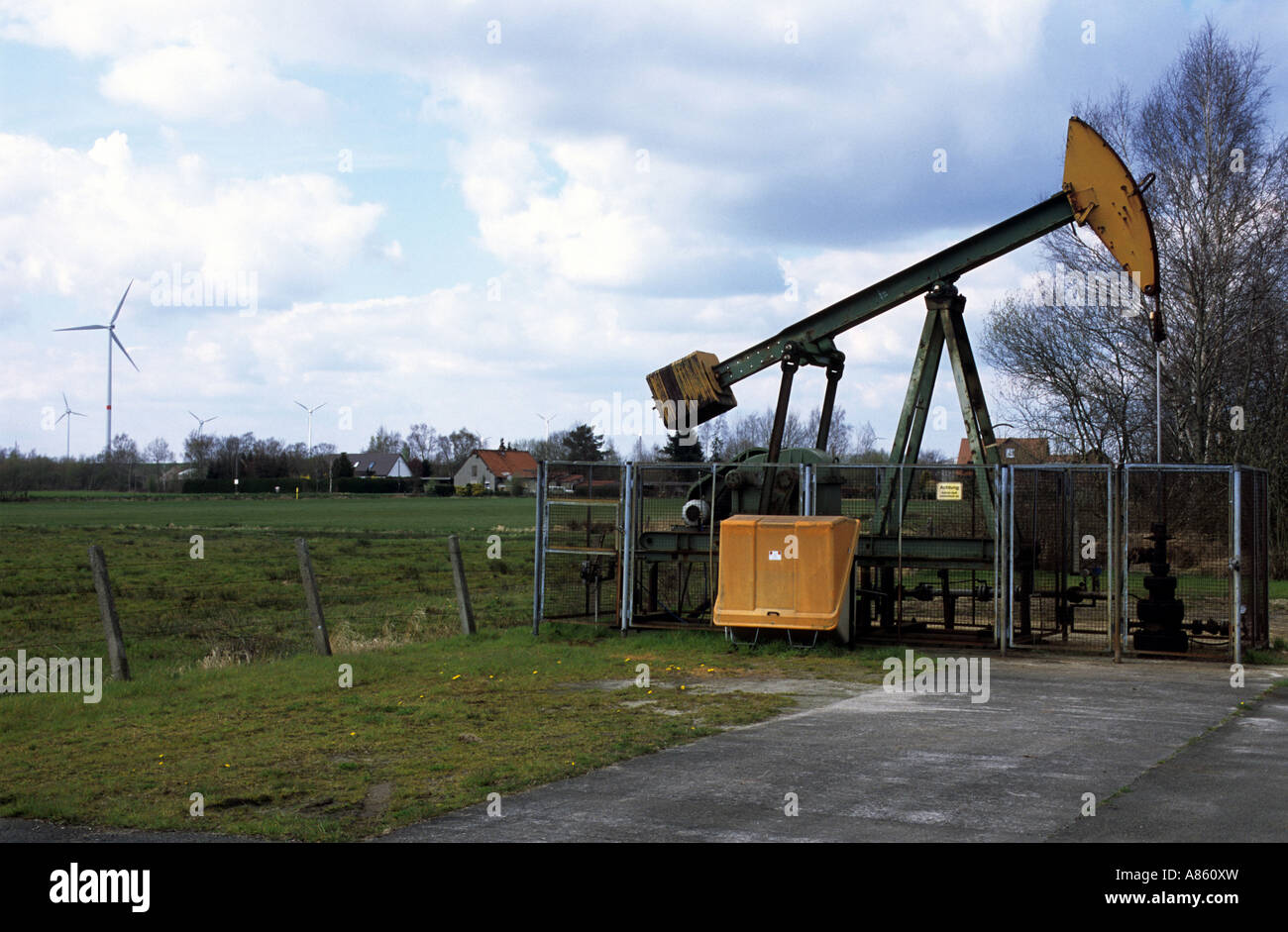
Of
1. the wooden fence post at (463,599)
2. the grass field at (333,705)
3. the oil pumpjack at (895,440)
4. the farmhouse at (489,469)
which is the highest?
the farmhouse at (489,469)

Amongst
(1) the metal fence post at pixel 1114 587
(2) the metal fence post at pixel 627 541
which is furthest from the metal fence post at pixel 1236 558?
(2) the metal fence post at pixel 627 541

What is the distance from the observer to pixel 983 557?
49.1 feet

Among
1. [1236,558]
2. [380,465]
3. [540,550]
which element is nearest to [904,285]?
[1236,558]

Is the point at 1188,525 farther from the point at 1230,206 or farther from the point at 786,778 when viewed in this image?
the point at 786,778

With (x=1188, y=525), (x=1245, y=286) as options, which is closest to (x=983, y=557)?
(x=1188, y=525)

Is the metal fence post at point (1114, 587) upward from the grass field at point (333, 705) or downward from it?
upward

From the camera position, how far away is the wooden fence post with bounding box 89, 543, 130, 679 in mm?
12352

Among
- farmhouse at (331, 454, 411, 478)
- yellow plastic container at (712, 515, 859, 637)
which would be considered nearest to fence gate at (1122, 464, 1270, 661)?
yellow plastic container at (712, 515, 859, 637)

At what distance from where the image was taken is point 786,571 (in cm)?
1471

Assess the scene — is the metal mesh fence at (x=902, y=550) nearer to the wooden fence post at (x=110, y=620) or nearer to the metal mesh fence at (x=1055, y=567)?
the metal mesh fence at (x=1055, y=567)

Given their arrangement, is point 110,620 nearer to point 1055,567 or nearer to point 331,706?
point 331,706

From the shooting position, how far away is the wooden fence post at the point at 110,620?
12352 millimetres

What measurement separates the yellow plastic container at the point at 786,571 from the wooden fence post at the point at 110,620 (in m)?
6.78

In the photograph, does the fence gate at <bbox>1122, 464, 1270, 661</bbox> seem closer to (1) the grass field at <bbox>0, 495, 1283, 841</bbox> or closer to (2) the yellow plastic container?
(1) the grass field at <bbox>0, 495, 1283, 841</bbox>
